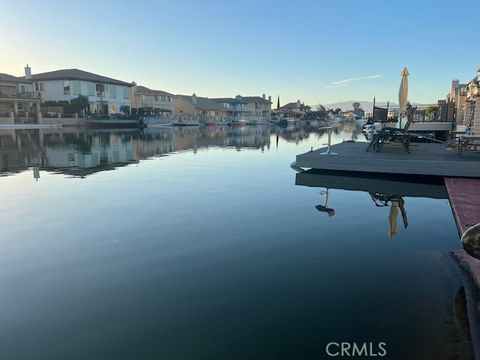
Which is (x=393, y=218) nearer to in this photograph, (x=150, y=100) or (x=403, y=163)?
(x=403, y=163)

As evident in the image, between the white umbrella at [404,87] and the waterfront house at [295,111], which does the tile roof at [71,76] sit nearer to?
the white umbrella at [404,87]

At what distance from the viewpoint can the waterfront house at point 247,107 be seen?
97688 mm

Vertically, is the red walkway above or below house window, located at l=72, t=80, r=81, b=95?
below

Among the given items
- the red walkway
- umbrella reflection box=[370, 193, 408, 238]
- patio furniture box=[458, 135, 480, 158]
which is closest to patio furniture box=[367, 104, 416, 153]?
patio furniture box=[458, 135, 480, 158]

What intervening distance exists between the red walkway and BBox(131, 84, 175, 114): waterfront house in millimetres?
63077

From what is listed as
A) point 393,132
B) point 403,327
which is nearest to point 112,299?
point 403,327

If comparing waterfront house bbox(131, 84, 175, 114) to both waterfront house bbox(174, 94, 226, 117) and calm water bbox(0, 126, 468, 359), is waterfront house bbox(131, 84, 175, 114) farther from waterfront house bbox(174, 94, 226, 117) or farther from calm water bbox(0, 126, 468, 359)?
calm water bbox(0, 126, 468, 359)

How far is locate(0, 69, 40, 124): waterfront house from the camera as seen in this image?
45316 mm

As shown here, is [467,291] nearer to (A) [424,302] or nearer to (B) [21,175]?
(A) [424,302]

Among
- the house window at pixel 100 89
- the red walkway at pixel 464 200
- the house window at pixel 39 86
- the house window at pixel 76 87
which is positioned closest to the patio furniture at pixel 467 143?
the red walkway at pixel 464 200

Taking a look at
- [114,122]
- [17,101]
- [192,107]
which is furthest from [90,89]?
[192,107]

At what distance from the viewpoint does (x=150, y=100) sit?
7375 cm

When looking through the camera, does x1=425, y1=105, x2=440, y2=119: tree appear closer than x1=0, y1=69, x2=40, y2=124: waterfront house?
Yes

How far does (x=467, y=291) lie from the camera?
12.6 ft
